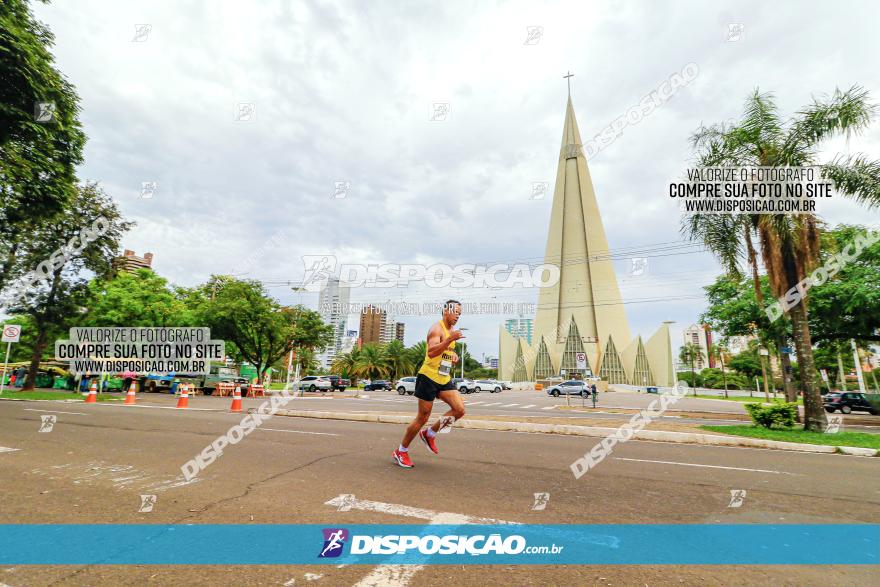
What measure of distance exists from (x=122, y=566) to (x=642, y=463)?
636 cm

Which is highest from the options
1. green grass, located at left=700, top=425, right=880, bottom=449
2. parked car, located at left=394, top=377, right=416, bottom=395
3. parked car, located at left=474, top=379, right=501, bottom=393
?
green grass, located at left=700, top=425, right=880, bottom=449

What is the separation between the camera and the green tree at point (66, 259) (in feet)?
69.8

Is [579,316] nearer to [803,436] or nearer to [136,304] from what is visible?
[136,304]

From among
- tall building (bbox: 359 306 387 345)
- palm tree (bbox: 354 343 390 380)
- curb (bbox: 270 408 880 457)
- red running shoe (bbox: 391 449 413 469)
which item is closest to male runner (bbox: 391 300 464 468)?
red running shoe (bbox: 391 449 413 469)

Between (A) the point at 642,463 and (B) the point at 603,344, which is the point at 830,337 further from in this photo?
(B) the point at 603,344

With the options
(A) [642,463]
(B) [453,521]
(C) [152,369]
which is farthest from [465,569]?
(C) [152,369]

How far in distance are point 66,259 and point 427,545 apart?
27.8 meters

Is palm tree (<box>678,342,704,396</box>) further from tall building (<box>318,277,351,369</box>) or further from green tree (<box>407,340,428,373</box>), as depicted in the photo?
tall building (<box>318,277,351,369</box>)

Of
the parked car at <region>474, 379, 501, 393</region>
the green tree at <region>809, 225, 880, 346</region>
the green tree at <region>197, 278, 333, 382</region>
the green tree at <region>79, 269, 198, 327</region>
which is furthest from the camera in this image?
the parked car at <region>474, 379, 501, 393</region>

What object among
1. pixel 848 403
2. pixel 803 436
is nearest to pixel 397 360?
pixel 848 403

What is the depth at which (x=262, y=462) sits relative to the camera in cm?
559

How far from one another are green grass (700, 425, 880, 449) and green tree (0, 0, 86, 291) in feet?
67.7

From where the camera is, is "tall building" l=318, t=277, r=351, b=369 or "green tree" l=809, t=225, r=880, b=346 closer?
"green tree" l=809, t=225, r=880, b=346

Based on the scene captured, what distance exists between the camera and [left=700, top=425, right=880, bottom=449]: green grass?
929cm
